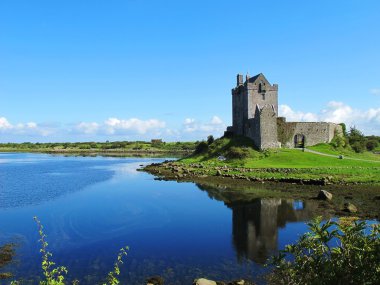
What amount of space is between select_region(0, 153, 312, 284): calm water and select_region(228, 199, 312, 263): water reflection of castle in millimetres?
62

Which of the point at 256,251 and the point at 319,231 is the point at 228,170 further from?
the point at 319,231

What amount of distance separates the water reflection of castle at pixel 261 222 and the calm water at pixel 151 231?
0.06 metres

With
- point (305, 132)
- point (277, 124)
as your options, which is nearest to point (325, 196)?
point (277, 124)

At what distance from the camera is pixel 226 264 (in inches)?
818

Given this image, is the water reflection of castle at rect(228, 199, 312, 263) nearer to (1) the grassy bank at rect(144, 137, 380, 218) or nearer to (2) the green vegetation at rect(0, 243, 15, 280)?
(1) the grassy bank at rect(144, 137, 380, 218)

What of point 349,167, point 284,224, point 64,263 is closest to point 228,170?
point 349,167

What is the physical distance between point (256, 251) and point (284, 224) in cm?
758

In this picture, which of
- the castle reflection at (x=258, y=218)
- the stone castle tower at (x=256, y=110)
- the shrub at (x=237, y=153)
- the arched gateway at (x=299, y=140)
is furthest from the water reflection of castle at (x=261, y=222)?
the arched gateway at (x=299, y=140)

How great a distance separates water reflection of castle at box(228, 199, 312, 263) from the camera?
912 inches

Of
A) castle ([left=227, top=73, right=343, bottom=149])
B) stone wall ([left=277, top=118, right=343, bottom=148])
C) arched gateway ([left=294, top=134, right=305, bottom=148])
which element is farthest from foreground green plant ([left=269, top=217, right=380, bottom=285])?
arched gateway ([left=294, top=134, right=305, bottom=148])

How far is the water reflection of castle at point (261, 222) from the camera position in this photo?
23.2 metres

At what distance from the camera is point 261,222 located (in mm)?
30422

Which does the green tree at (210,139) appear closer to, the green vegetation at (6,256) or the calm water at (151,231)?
the calm water at (151,231)

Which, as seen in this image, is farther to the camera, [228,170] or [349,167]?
[228,170]
